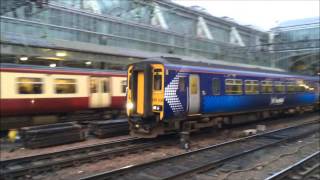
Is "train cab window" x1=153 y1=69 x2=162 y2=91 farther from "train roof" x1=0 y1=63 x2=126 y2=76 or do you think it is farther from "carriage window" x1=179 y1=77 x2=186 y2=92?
"train roof" x1=0 y1=63 x2=126 y2=76

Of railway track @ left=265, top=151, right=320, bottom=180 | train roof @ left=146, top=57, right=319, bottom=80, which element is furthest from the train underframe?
railway track @ left=265, top=151, right=320, bottom=180

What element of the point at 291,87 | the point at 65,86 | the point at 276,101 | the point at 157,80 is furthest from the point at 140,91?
the point at 291,87

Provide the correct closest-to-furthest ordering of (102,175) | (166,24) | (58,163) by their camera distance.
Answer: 1. (102,175)
2. (58,163)
3. (166,24)

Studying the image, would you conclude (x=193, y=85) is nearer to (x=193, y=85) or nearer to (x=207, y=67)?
(x=193, y=85)

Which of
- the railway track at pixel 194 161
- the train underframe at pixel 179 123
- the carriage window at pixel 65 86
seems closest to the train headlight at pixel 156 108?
the train underframe at pixel 179 123

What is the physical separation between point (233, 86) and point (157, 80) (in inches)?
181

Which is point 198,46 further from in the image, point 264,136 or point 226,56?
point 264,136

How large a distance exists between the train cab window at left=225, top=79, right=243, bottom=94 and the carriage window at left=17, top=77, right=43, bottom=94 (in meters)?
7.90

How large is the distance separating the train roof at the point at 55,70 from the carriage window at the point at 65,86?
40cm

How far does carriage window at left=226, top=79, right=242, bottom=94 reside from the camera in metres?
16.8

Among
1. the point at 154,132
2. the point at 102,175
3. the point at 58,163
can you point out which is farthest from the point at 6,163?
the point at 154,132

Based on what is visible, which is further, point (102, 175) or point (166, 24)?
point (166, 24)

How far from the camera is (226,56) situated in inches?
1884

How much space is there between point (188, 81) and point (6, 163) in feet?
21.9
